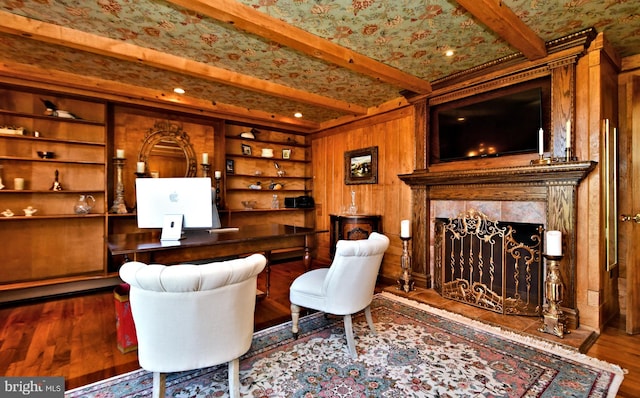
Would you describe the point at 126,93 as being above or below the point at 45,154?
above

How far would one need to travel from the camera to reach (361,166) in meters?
4.60

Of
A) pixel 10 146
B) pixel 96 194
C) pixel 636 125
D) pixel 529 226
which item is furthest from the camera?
pixel 96 194

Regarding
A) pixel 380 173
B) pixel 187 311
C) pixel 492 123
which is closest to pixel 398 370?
pixel 187 311

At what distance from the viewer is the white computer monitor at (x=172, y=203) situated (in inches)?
96.9

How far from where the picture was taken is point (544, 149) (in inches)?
105

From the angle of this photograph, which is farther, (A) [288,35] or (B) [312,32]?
(B) [312,32]

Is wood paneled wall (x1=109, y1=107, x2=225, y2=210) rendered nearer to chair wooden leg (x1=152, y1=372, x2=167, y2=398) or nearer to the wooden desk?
the wooden desk

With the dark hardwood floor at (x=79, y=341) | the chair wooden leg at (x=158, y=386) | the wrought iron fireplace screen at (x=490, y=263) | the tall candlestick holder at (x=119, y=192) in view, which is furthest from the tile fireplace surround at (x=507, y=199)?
the tall candlestick holder at (x=119, y=192)

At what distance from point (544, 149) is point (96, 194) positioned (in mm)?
5039

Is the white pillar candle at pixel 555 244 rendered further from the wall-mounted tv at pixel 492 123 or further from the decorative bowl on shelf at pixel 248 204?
the decorative bowl on shelf at pixel 248 204

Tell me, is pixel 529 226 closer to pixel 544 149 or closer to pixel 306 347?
pixel 544 149

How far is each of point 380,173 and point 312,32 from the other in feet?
7.74

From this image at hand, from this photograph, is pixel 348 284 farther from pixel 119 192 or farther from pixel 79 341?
pixel 119 192

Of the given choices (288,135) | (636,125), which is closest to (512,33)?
(636,125)
